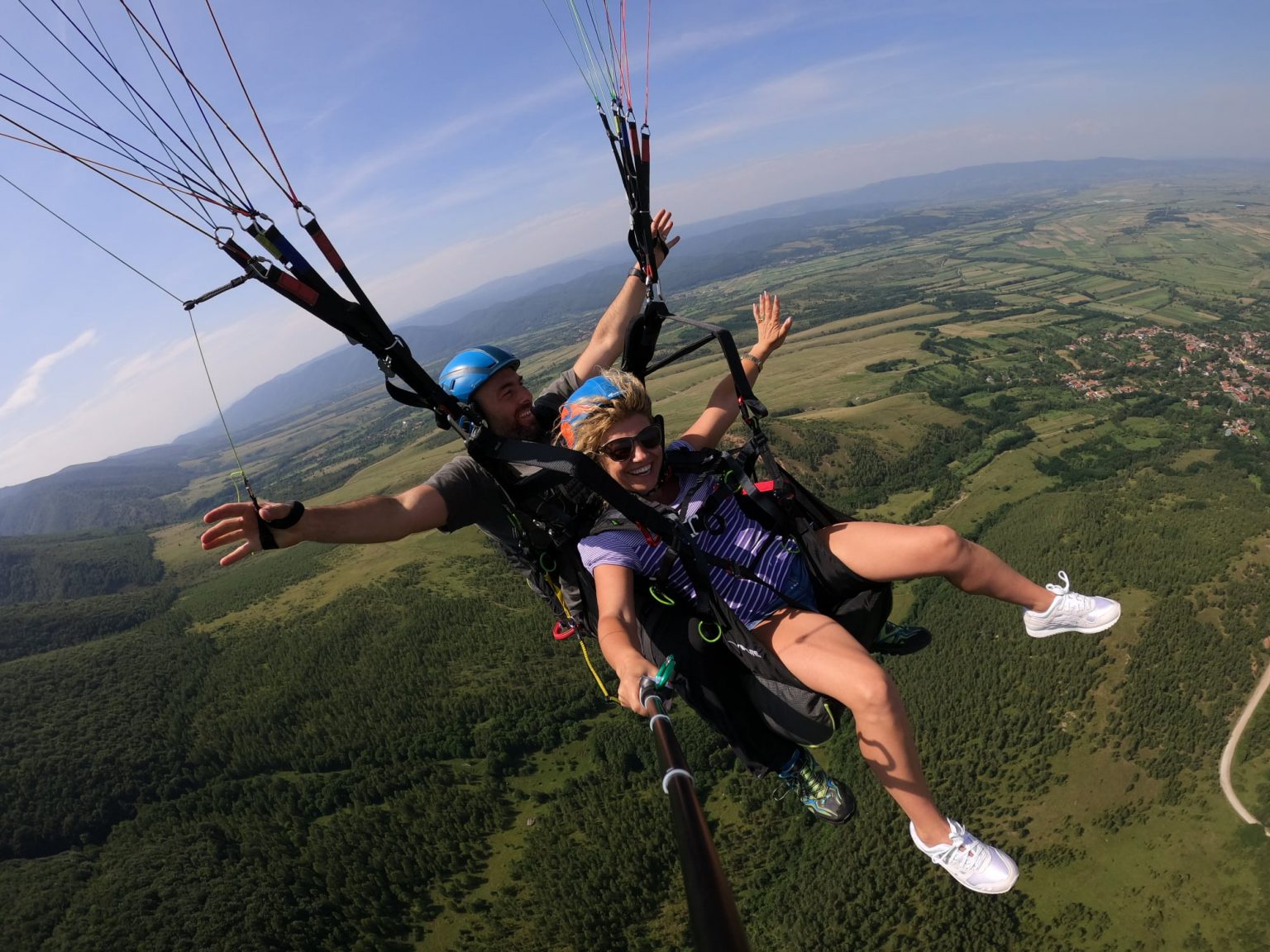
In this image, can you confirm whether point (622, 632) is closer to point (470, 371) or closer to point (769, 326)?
point (470, 371)

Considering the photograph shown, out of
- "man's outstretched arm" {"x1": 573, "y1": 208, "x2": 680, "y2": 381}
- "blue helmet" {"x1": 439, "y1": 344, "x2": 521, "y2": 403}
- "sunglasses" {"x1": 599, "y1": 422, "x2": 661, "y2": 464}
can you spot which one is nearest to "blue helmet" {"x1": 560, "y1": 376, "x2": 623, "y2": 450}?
"sunglasses" {"x1": 599, "y1": 422, "x2": 661, "y2": 464}

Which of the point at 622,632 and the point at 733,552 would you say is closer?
the point at 622,632

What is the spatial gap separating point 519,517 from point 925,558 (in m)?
2.39

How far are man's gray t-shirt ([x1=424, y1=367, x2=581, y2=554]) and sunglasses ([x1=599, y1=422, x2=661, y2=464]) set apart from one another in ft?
1.55

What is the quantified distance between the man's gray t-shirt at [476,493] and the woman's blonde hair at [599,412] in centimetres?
34

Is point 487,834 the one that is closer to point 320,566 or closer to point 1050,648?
point 320,566

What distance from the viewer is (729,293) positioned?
191 metres

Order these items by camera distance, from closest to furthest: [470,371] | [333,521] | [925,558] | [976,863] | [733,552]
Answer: [333,521] < [976,863] < [925,558] < [733,552] < [470,371]

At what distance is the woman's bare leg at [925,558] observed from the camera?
12.0ft

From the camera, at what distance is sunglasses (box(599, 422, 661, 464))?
375 centimetres

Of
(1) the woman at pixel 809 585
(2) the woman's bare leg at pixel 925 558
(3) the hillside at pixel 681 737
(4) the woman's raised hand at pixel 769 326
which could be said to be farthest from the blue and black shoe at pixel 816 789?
(3) the hillside at pixel 681 737

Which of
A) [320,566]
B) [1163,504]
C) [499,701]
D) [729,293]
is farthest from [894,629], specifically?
[729,293]

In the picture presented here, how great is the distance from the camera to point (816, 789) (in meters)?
4.52

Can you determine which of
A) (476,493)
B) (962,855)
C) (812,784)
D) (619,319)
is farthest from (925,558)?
(619,319)
